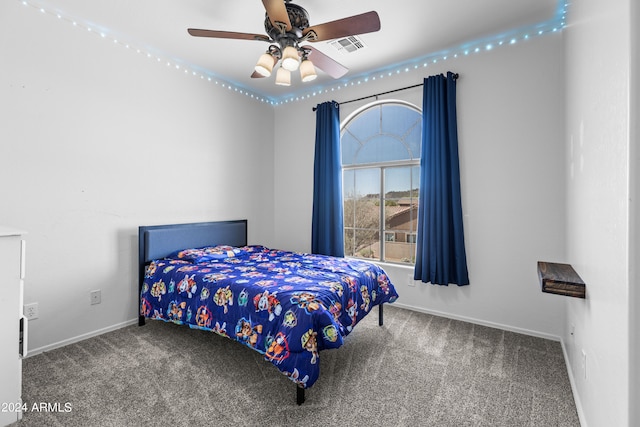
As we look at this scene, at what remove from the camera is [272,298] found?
199cm

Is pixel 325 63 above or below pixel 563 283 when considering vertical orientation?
above

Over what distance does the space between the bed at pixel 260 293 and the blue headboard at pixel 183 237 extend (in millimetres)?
10

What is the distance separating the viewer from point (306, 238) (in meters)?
4.30

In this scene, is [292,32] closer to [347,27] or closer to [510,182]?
[347,27]

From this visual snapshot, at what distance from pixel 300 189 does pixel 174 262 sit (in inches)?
79.0

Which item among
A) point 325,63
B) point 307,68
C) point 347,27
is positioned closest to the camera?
point 347,27

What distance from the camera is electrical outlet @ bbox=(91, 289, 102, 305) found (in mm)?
2713

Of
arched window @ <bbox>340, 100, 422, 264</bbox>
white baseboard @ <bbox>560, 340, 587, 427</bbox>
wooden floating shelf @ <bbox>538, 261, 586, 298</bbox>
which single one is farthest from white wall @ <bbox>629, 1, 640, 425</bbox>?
arched window @ <bbox>340, 100, 422, 264</bbox>

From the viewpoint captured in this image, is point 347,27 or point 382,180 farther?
point 382,180

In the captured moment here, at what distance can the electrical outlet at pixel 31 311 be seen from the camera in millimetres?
2312

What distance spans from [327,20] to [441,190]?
6.38 ft

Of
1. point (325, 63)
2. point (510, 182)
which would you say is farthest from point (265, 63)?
point (510, 182)

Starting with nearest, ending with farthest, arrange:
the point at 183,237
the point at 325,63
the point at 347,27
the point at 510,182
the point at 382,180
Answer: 1. the point at 347,27
2. the point at 325,63
3. the point at 510,182
4. the point at 183,237
5. the point at 382,180

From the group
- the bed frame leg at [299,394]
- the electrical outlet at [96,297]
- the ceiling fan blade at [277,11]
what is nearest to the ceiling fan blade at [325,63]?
the ceiling fan blade at [277,11]
